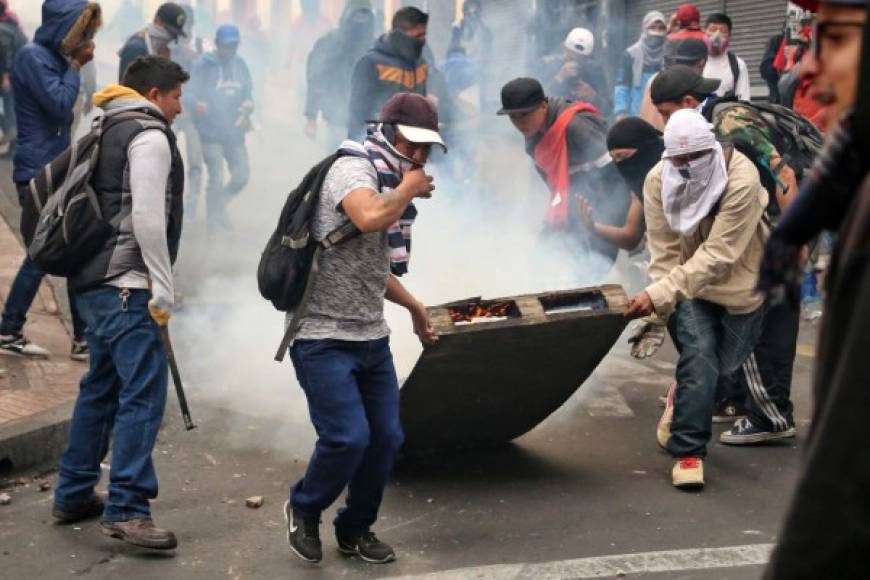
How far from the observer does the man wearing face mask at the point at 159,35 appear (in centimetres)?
988

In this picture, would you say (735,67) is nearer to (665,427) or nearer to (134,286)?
(665,427)

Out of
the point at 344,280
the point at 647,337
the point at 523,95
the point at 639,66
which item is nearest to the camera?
the point at 344,280

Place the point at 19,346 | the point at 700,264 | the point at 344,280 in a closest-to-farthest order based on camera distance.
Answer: the point at 344,280 < the point at 700,264 < the point at 19,346

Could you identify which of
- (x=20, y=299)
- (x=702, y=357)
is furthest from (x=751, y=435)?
(x=20, y=299)

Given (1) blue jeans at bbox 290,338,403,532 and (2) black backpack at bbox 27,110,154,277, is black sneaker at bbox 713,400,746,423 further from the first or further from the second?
(2) black backpack at bbox 27,110,154,277

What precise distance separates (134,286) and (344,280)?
0.79 meters

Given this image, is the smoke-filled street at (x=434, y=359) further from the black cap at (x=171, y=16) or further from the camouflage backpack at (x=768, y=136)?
the black cap at (x=171, y=16)

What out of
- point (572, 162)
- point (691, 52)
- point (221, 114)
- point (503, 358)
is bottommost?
point (503, 358)

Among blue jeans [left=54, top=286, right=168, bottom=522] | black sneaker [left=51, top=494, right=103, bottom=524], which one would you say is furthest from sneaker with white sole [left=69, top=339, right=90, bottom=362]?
blue jeans [left=54, top=286, right=168, bottom=522]

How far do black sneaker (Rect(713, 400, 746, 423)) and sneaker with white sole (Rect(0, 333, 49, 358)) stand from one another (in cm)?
355

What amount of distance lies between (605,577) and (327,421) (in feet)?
3.44

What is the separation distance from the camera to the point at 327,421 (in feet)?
13.6

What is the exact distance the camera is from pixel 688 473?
5.20 m

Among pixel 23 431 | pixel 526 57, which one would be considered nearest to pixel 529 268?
pixel 23 431
